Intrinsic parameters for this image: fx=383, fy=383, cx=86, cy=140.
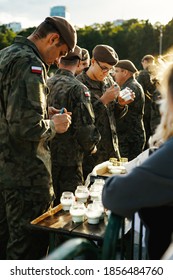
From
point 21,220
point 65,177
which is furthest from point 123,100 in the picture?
point 21,220

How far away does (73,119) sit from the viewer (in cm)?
356

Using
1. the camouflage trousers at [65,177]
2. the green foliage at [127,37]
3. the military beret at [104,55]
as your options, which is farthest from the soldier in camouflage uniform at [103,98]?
the green foliage at [127,37]

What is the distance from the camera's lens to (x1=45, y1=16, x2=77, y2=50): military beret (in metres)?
2.66

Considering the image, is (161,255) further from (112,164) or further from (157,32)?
(157,32)

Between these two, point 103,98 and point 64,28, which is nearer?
point 64,28

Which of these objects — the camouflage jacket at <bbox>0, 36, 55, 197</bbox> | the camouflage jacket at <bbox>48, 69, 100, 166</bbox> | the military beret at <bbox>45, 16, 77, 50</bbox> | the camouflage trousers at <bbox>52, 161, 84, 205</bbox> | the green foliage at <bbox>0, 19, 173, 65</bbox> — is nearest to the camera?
the camouflage jacket at <bbox>0, 36, 55, 197</bbox>

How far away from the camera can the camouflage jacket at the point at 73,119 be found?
11.5 ft

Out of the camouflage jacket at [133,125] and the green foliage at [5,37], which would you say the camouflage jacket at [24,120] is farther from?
the green foliage at [5,37]

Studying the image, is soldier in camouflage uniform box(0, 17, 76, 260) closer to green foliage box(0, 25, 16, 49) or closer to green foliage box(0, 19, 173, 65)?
green foliage box(0, 19, 173, 65)

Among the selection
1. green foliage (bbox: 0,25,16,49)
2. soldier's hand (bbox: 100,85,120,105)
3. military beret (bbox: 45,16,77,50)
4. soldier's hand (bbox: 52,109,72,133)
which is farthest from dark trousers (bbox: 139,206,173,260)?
green foliage (bbox: 0,25,16,49)

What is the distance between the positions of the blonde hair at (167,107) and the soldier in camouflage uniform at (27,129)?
3.55 feet

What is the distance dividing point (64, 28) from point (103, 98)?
1.61m

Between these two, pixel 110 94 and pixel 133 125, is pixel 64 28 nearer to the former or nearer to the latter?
pixel 110 94

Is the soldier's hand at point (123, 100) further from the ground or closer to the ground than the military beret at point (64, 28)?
closer to the ground
